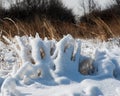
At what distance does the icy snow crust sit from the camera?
3127mm

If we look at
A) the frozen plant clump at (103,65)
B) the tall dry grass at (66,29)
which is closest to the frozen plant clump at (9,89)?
the frozen plant clump at (103,65)

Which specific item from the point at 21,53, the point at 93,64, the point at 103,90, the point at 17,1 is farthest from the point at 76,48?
the point at 17,1

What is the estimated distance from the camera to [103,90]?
10.4 ft

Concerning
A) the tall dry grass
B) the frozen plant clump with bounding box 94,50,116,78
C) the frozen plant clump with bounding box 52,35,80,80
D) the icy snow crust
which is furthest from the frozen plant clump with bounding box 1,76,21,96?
the tall dry grass

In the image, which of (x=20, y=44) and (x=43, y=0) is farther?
→ (x=43, y=0)

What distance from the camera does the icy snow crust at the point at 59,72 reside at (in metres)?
3.13

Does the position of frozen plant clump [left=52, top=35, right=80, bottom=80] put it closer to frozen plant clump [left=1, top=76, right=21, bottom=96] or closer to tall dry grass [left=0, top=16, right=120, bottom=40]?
frozen plant clump [left=1, top=76, right=21, bottom=96]

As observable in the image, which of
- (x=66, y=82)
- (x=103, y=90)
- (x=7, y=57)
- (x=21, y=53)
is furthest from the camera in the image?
(x=7, y=57)

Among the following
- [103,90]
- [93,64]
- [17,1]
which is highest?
[17,1]

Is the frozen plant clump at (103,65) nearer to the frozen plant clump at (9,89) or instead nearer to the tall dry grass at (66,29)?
the frozen plant clump at (9,89)

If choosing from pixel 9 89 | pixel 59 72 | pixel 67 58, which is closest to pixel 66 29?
pixel 67 58

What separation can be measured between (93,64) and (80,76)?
302 mm

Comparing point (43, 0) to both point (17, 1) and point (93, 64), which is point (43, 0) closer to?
point (17, 1)

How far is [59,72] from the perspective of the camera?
3.56 meters
